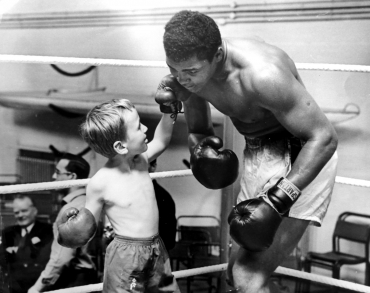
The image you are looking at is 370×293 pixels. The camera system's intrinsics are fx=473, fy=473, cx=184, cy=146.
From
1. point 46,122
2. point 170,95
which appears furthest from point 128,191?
Answer: point 46,122

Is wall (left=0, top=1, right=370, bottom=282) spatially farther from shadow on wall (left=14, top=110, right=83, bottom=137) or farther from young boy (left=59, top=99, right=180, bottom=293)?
young boy (left=59, top=99, right=180, bottom=293)

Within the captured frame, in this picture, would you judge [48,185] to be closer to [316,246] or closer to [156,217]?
[156,217]

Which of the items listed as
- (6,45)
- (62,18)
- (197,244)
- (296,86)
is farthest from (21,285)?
(6,45)

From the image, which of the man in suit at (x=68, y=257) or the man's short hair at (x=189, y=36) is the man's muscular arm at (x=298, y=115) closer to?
the man's short hair at (x=189, y=36)

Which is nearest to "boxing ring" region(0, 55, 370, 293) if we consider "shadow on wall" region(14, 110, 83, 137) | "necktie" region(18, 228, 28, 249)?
"necktie" region(18, 228, 28, 249)

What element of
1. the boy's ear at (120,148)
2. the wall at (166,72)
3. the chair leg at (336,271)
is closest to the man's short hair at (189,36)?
the boy's ear at (120,148)

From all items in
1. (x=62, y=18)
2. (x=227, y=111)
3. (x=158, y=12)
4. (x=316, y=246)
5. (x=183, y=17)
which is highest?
(x=62, y=18)

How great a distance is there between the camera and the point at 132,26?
13.8ft

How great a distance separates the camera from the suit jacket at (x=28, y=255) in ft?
8.71

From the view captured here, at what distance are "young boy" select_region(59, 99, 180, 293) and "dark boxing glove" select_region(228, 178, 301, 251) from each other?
22cm

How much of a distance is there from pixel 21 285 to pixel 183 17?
8.60 feet

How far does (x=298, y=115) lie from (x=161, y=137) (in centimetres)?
35

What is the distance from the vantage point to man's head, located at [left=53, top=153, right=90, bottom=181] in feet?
7.29

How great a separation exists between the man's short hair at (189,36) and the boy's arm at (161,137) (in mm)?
261
